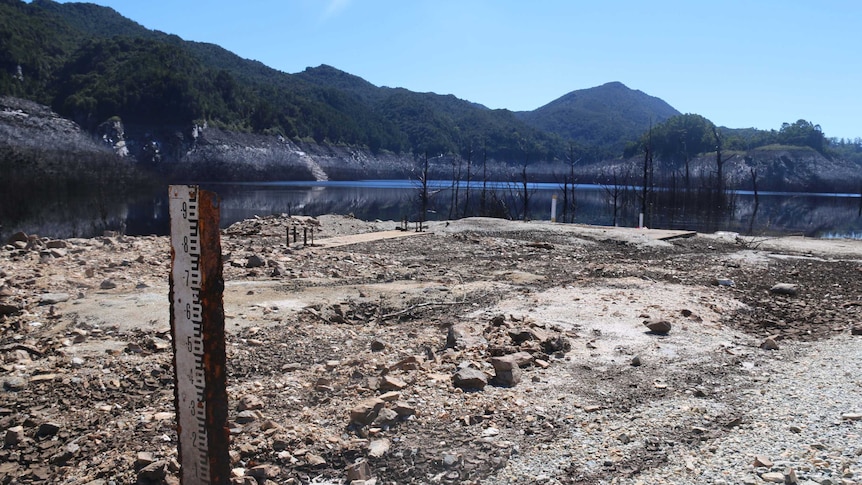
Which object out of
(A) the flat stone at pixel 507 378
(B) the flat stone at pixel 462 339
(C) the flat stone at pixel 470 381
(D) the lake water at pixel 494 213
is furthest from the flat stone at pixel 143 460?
(D) the lake water at pixel 494 213

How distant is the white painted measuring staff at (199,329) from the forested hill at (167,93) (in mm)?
80484

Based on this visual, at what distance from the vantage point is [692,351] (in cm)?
694

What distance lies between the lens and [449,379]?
5.73 meters

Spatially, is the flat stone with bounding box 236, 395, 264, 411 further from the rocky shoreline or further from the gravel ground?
the gravel ground

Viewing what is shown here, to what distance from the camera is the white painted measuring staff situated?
318 cm

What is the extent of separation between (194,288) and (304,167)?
135 metres

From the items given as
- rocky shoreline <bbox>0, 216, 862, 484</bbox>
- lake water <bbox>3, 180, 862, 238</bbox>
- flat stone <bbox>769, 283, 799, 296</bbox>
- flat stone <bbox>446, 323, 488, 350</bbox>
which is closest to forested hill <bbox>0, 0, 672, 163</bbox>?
lake water <bbox>3, 180, 862, 238</bbox>

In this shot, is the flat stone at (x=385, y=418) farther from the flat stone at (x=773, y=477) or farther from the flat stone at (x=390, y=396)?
the flat stone at (x=773, y=477)

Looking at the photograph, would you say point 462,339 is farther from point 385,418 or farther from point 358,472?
point 358,472

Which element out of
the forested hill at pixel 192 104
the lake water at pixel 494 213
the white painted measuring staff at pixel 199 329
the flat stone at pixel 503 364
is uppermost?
the forested hill at pixel 192 104

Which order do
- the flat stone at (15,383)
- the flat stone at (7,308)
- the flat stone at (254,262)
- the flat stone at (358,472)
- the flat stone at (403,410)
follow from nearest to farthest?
the flat stone at (358,472) → the flat stone at (403,410) → the flat stone at (15,383) → the flat stone at (7,308) → the flat stone at (254,262)

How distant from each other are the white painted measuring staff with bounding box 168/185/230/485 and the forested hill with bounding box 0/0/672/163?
8048 cm

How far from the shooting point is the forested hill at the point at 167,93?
108m

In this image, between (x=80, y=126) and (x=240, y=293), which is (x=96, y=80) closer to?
(x=80, y=126)
